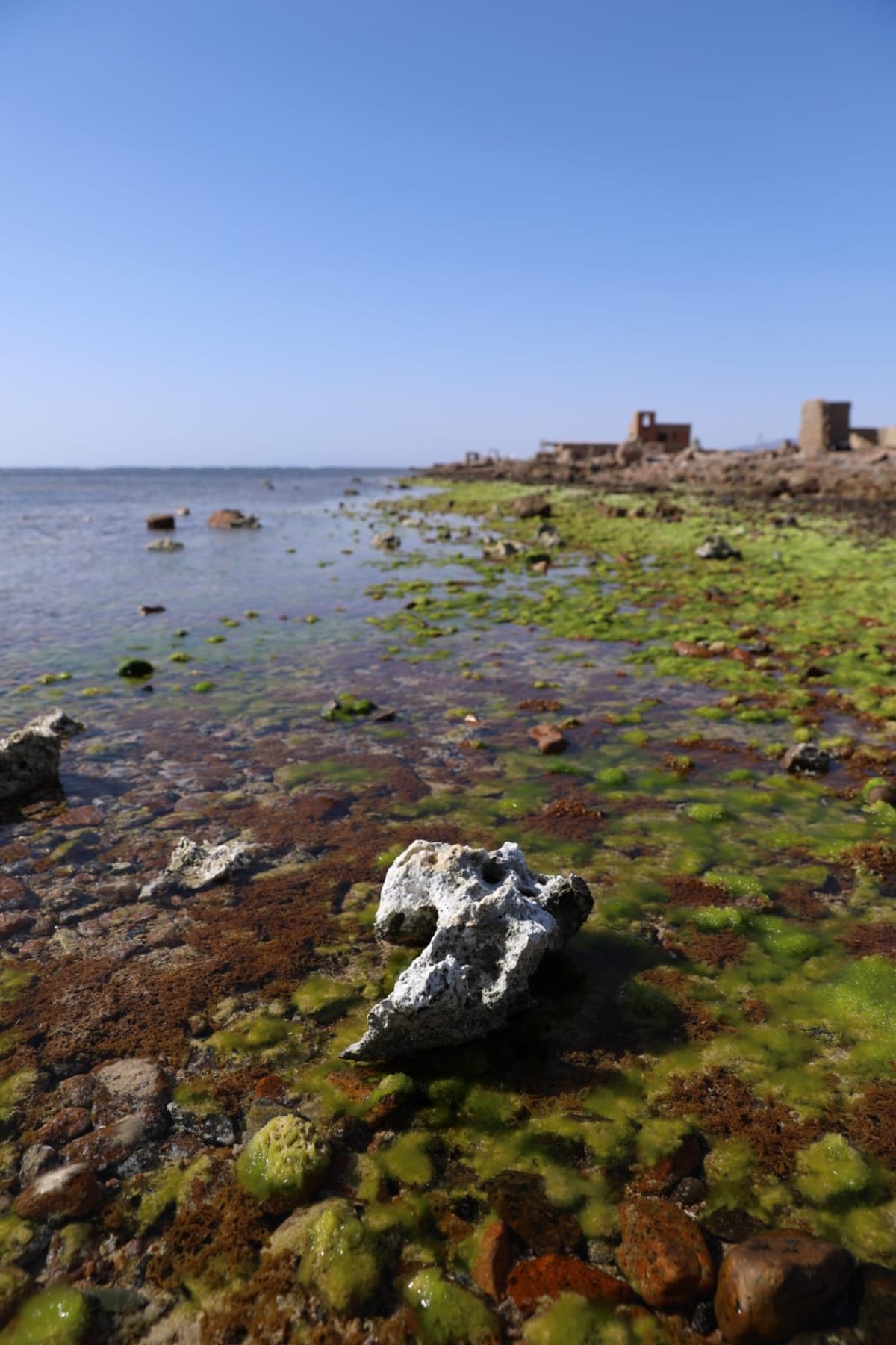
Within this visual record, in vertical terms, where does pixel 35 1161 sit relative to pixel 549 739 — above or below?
below

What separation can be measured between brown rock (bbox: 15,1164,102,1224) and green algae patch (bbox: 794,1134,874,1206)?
4.01 m

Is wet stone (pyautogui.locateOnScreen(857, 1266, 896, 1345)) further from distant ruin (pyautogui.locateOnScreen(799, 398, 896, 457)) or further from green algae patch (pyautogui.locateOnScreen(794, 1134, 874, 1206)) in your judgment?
distant ruin (pyautogui.locateOnScreen(799, 398, 896, 457))

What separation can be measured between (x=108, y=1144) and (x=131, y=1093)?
0.39 meters

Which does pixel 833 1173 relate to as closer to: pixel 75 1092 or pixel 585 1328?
pixel 585 1328

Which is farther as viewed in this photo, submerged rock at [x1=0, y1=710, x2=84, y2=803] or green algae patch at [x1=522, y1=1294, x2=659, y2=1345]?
submerged rock at [x1=0, y1=710, x2=84, y2=803]

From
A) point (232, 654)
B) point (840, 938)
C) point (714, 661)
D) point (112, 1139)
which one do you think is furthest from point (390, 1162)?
point (232, 654)

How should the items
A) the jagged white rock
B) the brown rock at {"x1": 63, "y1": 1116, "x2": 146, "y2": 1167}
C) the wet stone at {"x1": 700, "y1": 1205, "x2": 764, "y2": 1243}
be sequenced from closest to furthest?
the wet stone at {"x1": 700, "y1": 1205, "x2": 764, "y2": 1243} → the brown rock at {"x1": 63, "y1": 1116, "x2": 146, "y2": 1167} → the jagged white rock

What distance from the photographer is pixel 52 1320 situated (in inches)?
135

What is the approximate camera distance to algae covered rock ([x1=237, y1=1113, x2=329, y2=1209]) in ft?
13.2

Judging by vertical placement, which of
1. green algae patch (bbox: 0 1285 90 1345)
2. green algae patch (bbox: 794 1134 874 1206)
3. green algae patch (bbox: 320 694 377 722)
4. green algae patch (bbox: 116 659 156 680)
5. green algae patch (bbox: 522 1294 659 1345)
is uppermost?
green algae patch (bbox: 116 659 156 680)

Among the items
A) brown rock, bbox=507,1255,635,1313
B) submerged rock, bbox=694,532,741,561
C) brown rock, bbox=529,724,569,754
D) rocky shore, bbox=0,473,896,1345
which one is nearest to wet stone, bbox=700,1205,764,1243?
rocky shore, bbox=0,473,896,1345

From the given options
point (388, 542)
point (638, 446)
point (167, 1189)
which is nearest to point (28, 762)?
point (167, 1189)

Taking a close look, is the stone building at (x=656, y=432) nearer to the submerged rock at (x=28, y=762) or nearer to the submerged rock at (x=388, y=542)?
the submerged rock at (x=388, y=542)

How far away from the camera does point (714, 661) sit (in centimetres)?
1443
